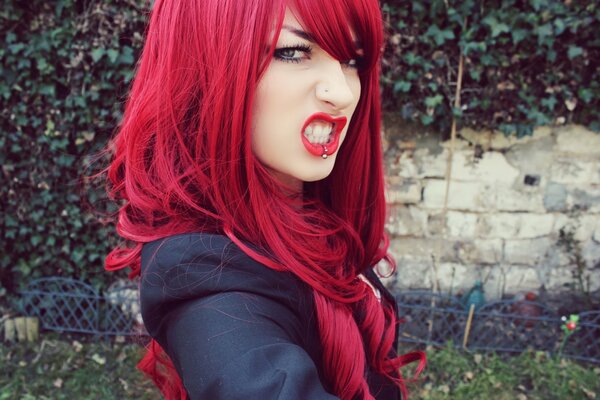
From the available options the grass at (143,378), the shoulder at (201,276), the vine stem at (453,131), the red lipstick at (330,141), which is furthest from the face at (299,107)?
the vine stem at (453,131)

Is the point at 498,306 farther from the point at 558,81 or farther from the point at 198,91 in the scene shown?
the point at 198,91

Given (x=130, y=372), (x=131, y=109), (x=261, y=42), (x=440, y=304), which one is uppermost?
(x=261, y=42)

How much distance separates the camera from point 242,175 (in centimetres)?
99

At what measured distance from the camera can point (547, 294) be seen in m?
3.87

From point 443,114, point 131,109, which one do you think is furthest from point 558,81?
point 131,109

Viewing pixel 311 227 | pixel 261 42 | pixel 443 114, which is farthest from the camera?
pixel 443 114

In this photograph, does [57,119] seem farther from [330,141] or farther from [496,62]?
[496,62]

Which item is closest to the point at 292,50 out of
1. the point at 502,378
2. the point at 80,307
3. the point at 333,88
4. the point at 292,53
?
the point at 292,53

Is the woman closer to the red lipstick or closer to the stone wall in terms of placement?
the red lipstick

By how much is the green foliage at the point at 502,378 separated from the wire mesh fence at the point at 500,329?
0.09m

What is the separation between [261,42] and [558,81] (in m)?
3.11

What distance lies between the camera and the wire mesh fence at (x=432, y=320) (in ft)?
11.9

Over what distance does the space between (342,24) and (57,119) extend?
2.99 metres

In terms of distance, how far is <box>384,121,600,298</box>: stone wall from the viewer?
3615mm
